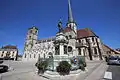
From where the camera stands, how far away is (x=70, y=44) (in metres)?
34.2

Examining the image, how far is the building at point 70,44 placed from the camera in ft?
39.8

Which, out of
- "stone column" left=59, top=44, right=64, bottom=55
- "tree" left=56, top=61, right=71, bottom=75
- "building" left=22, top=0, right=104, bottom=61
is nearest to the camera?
"tree" left=56, top=61, right=71, bottom=75

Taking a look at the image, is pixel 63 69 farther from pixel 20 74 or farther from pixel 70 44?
pixel 70 44

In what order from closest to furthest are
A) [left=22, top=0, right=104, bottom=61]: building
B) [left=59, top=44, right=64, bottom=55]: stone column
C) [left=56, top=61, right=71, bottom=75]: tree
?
1. [left=56, top=61, right=71, bottom=75]: tree
2. [left=59, top=44, right=64, bottom=55]: stone column
3. [left=22, top=0, right=104, bottom=61]: building

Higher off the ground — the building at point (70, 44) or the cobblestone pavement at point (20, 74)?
the building at point (70, 44)

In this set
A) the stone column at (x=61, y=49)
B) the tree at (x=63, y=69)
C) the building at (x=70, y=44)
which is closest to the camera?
the tree at (x=63, y=69)

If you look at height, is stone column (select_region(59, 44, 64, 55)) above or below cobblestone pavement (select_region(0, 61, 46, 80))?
above

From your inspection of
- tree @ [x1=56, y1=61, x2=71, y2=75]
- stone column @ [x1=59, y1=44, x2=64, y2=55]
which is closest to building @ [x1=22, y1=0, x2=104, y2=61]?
stone column @ [x1=59, y1=44, x2=64, y2=55]

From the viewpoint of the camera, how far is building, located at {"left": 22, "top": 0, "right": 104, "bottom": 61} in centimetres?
1212

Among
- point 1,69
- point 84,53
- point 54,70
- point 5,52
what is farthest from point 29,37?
point 54,70

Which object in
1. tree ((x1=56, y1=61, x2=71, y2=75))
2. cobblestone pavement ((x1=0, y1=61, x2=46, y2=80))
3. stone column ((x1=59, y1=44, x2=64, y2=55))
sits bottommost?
cobblestone pavement ((x1=0, y1=61, x2=46, y2=80))

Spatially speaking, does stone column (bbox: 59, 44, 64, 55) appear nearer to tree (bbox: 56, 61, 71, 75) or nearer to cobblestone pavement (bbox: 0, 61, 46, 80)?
tree (bbox: 56, 61, 71, 75)

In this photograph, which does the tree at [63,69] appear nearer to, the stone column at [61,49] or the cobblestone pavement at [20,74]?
the cobblestone pavement at [20,74]

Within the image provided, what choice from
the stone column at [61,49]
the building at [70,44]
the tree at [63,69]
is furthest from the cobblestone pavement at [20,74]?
the building at [70,44]
